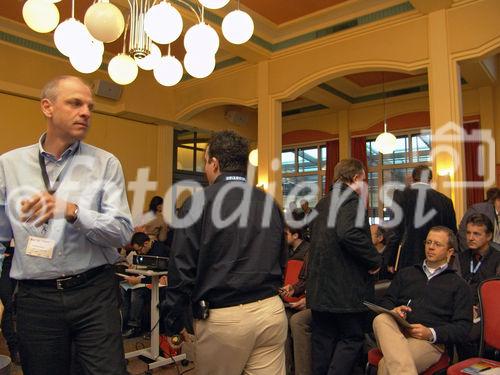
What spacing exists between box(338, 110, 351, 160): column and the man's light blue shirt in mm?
7976

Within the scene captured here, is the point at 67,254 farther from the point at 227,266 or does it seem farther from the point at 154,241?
the point at 154,241

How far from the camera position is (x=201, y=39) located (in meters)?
2.92

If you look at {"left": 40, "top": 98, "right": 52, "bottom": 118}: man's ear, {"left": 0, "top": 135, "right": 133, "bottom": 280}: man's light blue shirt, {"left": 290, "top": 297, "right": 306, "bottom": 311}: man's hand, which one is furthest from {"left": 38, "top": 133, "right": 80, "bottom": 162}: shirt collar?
{"left": 290, "top": 297, "right": 306, "bottom": 311}: man's hand

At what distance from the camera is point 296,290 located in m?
3.41

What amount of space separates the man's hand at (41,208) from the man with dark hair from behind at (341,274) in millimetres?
1744

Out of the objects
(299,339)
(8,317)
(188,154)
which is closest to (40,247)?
(299,339)

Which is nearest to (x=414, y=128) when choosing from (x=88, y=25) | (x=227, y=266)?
(x=88, y=25)

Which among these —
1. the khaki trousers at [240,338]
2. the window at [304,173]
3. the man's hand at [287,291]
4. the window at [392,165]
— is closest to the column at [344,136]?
the window at [392,165]

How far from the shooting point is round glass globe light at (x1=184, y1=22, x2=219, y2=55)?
2.91m

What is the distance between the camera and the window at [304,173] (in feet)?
32.1

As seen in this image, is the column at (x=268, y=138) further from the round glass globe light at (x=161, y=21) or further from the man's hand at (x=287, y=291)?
the round glass globe light at (x=161, y=21)

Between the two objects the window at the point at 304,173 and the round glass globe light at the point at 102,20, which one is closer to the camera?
the round glass globe light at the point at 102,20

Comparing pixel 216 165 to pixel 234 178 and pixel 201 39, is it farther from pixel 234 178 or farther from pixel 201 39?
pixel 201 39

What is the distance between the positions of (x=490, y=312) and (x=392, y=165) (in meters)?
6.86
